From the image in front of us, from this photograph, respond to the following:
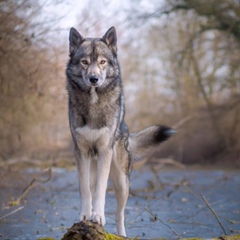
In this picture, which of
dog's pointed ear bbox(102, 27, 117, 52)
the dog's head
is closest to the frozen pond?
the dog's head

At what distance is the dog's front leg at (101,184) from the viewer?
5.01m

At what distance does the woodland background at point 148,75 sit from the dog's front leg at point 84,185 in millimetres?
3663

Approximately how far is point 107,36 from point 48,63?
4.94 m

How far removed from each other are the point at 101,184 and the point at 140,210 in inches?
133

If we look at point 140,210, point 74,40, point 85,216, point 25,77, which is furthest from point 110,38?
point 25,77

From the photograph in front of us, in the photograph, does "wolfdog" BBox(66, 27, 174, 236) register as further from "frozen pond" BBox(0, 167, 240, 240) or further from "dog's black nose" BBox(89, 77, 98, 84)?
"frozen pond" BBox(0, 167, 240, 240)

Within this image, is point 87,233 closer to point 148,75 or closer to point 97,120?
point 97,120

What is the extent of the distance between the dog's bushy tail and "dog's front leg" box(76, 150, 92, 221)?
1146 millimetres

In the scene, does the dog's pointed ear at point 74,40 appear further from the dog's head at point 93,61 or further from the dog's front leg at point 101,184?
the dog's front leg at point 101,184

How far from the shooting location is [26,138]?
45.5ft

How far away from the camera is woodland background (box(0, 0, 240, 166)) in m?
9.77

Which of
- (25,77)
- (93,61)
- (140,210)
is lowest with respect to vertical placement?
(140,210)

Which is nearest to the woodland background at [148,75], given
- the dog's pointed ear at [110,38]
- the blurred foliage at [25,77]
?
the blurred foliage at [25,77]

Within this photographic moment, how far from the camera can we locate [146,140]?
6.52 m
